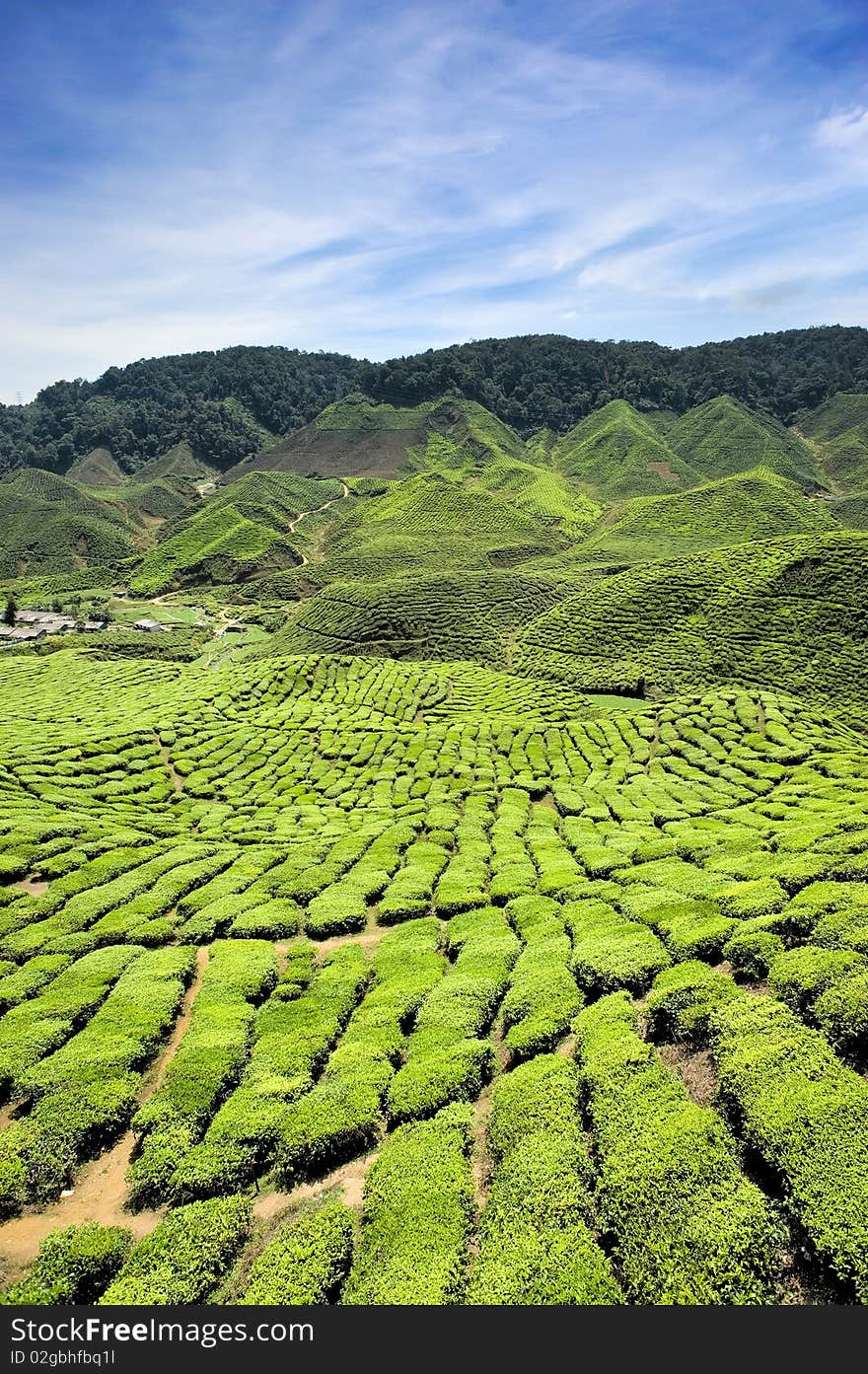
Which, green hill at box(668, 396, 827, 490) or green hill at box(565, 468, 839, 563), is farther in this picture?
green hill at box(668, 396, 827, 490)

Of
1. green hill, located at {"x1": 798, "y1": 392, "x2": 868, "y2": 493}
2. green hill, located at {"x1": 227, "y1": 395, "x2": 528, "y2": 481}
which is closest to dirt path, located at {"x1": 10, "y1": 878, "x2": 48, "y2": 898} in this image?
green hill, located at {"x1": 227, "y1": 395, "x2": 528, "y2": 481}

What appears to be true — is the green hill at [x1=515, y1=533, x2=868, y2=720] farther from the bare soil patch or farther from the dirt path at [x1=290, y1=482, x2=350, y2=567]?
the dirt path at [x1=290, y1=482, x2=350, y2=567]

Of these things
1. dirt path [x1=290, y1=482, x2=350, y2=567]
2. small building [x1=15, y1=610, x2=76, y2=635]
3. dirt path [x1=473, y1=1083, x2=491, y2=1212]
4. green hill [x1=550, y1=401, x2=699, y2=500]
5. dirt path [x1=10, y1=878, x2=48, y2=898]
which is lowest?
dirt path [x1=473, y1=1083, x2=491, y2=1212]

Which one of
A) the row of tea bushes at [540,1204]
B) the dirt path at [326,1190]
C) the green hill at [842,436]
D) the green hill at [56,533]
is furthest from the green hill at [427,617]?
the green hill at [842,436]

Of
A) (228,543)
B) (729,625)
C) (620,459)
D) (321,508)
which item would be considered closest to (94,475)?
(321,508)

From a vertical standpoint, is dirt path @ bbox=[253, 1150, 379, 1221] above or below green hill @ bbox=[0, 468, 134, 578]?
below

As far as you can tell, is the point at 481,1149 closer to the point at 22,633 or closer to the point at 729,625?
the point at 729,625
